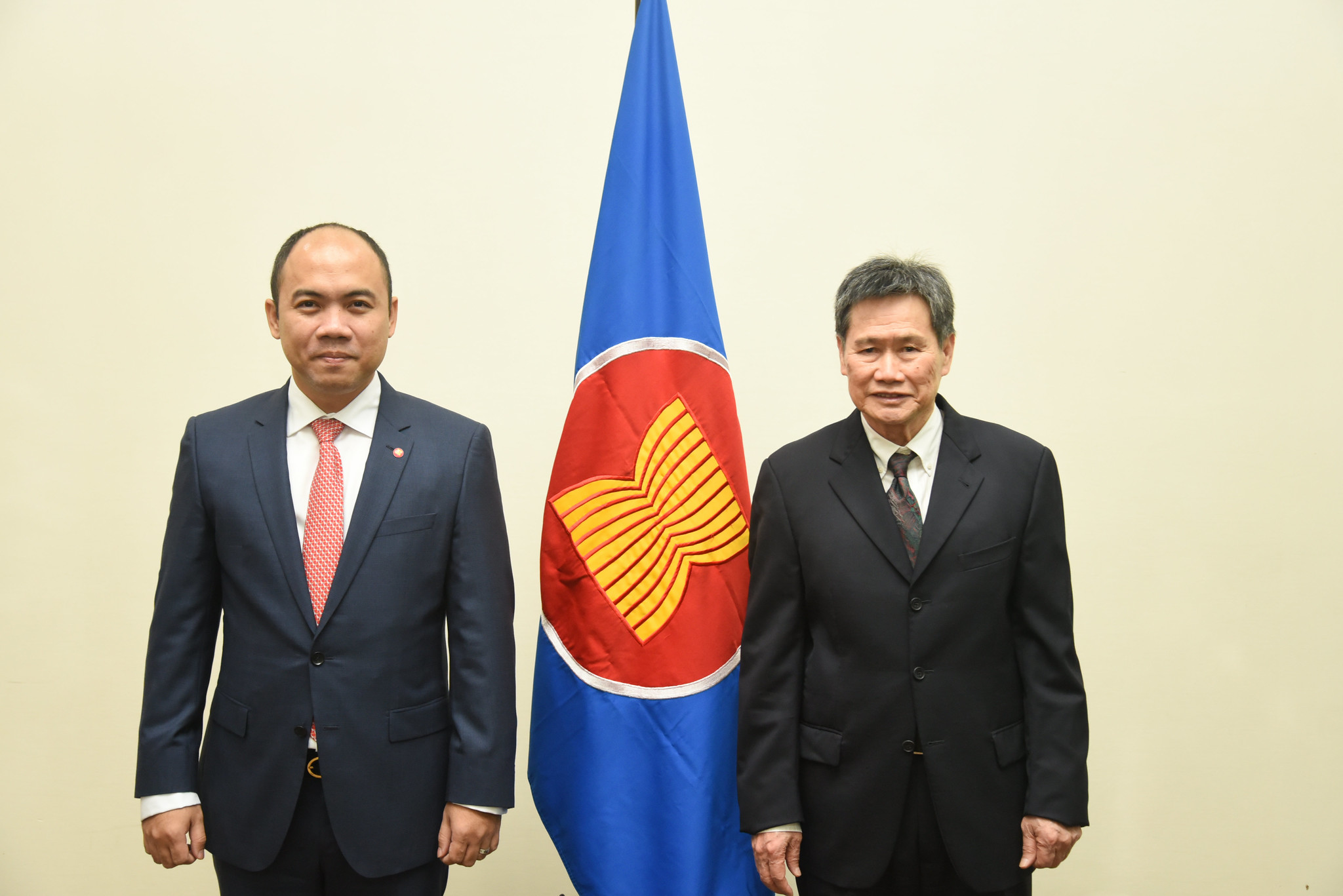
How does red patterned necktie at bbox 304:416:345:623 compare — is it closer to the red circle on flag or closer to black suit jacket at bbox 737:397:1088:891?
the red circle on flag

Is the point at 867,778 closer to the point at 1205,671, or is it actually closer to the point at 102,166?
the point at 1205,671

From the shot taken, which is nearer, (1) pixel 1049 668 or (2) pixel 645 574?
(1) pixel 1049 668

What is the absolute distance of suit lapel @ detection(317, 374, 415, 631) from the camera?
1404mm

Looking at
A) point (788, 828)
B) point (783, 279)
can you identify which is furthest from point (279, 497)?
point (783, 279)

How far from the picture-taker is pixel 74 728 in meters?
2.44

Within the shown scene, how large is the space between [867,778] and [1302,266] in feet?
6.89

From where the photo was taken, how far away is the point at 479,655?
1.47 meters

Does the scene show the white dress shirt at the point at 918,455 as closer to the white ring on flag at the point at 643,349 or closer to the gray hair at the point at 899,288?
the gray hair at the point at 899,288

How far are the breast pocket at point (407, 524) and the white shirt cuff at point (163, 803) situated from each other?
0.55 m

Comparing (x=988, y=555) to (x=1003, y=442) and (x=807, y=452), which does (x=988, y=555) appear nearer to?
(x=1003, y=442)

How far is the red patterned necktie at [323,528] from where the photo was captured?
1.42m

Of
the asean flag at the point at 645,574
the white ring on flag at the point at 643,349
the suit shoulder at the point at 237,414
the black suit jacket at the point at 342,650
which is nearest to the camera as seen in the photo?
the black suit jacket at the point at 342,650

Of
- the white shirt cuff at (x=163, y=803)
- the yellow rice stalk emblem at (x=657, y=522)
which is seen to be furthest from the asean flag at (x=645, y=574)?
the white shirt cuff at (x=163, y=803)

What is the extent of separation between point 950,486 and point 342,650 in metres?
1.06
